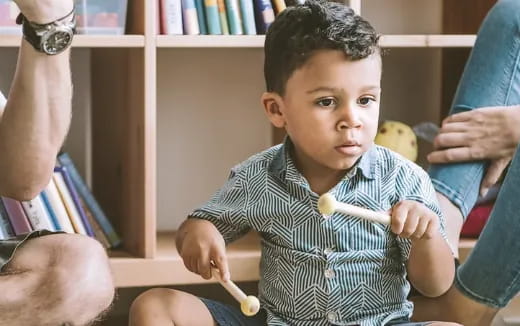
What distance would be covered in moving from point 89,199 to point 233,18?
46cm

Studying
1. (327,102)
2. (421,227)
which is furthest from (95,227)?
(421,227)

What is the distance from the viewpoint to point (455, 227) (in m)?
1.79

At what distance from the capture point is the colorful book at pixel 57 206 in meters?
1.91

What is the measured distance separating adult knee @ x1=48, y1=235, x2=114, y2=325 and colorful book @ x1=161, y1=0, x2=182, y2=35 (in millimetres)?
620

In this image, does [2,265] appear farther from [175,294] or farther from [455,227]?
[455,227]

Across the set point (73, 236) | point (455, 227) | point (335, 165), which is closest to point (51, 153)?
point (73, 236)

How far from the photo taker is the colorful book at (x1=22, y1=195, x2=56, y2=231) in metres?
1.89

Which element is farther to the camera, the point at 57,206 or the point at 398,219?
the point at 57,206

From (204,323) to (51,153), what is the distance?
330mm

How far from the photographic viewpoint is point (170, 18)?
191 cm

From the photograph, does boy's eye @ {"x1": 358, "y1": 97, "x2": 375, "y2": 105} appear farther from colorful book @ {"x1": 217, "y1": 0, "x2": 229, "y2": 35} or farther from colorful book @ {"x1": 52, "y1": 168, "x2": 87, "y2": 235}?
colorful book @ {"x1": 52, "y1": 168, "x2": 87, "y2": 235}

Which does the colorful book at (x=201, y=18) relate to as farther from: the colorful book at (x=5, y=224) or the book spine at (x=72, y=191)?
the colorful book at (x=5, y=224)

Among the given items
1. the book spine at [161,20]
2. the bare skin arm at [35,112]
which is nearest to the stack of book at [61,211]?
the book spine at [161,20]

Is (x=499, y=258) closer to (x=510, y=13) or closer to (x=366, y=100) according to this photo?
(x=366, y=100)
